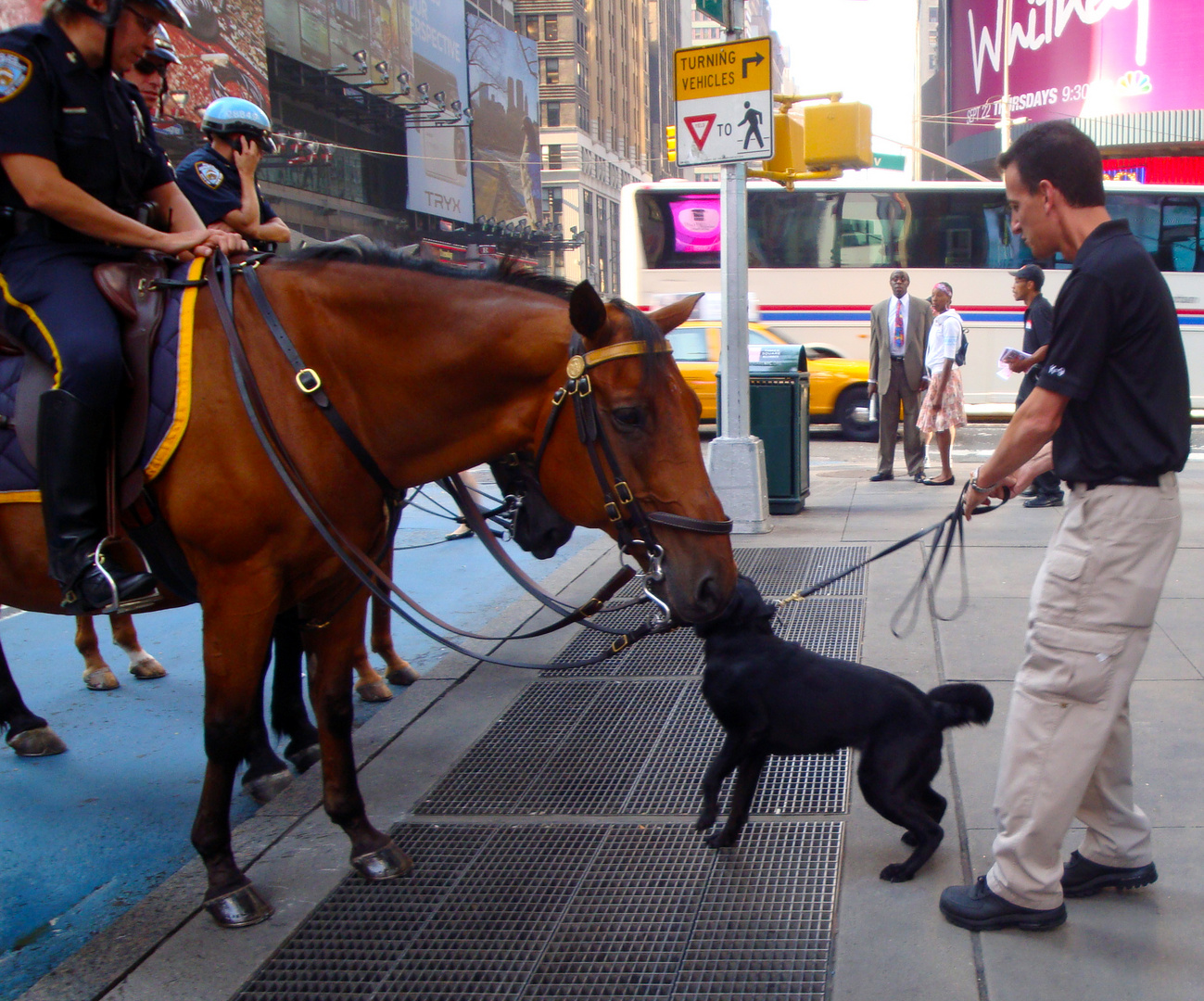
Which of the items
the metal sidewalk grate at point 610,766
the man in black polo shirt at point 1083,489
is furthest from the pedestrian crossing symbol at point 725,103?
the man in black polo shirt at point 1083,489

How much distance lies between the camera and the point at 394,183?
47.1 meters

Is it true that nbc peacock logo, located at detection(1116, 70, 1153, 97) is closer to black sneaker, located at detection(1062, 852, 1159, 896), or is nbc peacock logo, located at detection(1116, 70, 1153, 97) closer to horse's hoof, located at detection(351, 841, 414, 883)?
black sneaker, located at detection(1062, 852, 1159, 896)

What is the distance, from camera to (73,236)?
3432 millimetres

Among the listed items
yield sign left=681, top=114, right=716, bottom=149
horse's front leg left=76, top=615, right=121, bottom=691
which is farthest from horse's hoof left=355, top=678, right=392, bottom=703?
yield sign left=681, top=114, right=716, bottom=149

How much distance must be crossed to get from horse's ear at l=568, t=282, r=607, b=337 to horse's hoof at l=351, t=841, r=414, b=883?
6.20 feet

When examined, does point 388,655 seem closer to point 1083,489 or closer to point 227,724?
point 227,724

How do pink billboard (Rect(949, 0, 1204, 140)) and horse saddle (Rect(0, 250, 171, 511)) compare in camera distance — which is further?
pink billboard (Rect(949, 0, 1204, 140))

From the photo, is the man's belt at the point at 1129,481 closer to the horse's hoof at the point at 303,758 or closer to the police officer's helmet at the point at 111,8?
the police officer's helmet at the point at 111,8

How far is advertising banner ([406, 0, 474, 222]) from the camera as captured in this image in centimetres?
4850

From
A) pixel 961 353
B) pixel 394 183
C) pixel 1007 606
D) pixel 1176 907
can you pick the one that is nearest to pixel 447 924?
pixel 1176 907

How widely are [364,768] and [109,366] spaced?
2.17m

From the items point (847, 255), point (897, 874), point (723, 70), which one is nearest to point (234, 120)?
point (897, 874)

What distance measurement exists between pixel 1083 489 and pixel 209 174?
384 cm

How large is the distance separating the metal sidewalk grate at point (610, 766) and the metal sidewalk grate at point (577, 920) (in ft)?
0.60
